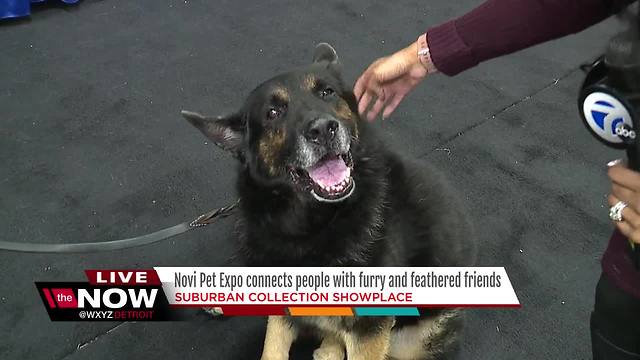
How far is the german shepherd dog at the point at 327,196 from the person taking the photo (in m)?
1.45

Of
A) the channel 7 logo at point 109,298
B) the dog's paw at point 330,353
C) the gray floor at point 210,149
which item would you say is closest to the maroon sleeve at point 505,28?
the gray floor at point 210,149

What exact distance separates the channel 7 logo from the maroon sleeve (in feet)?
3.60

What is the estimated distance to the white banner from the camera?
148 centimetres

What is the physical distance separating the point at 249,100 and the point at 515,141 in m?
1.55

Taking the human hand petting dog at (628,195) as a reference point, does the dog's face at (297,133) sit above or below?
below

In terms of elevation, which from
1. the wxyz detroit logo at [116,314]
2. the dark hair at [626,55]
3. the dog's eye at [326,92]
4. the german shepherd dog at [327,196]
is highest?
the dark hair at [626,55]

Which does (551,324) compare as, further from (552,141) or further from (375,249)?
(552,141)

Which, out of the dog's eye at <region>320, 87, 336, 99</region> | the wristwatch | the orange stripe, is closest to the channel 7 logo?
the orange stripe

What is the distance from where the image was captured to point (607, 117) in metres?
0.83

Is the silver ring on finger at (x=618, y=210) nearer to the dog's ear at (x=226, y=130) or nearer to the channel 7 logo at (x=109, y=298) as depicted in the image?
the dog's ear at (x=226, y=130)

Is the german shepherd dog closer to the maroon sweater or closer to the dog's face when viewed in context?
the dog's face

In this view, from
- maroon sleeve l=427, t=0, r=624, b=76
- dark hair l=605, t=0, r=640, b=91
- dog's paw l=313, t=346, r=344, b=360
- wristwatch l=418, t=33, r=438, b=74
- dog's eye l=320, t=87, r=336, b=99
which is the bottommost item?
dog's paw l=313, t=346, r=344, b=360

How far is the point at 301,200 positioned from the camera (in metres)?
1.49

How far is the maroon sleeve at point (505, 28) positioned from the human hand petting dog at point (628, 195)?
373mm
